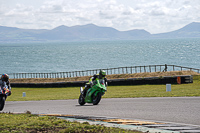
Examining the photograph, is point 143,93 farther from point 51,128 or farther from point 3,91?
point 51,128

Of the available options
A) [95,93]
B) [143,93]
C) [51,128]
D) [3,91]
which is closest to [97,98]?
[95,93]

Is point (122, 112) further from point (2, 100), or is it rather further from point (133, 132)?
point (2, 100)

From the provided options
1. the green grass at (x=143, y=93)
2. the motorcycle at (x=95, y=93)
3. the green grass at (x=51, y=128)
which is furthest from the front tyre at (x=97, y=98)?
the green grass at (x=51, y=128)

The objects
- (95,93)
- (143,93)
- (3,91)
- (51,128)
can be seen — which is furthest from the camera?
(143,93)

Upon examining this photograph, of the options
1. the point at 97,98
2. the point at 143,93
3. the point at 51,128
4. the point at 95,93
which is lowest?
the point at 143,93

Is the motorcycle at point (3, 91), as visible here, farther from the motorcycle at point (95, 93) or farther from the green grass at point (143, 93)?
the green grass at point (143, 93)

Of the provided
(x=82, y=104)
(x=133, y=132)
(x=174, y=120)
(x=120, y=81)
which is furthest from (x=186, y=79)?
(x=133, y=132)

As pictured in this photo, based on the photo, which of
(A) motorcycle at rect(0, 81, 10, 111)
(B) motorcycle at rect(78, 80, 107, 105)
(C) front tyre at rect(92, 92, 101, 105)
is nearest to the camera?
(A) motorcycle at rect(0, 81, 10, 111)

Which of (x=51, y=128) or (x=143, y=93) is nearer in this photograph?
(x=51, y=128)

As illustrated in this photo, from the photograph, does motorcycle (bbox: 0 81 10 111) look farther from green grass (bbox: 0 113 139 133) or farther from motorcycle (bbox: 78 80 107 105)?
green grass (bbox: 0 113 139 133)

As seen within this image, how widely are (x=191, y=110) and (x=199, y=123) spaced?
2.61 meters

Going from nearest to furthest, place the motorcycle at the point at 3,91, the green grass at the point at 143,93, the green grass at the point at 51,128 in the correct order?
the green grass at the point at 51,128
the motorcycle at the point at 3,91
the green grass at the point at 143,93

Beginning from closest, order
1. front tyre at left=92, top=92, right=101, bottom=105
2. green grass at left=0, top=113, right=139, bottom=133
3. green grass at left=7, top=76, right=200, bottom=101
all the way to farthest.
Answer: green grass at left=0, top=113, right=139, bottom=133, front tyre at left=92, top=92, right=101, bottom=105, green grass at left=7, top=76, right=200, bottom=101

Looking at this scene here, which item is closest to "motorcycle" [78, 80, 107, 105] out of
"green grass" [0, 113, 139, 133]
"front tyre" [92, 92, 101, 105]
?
"front tyre" [92, 92, 101, 105]
